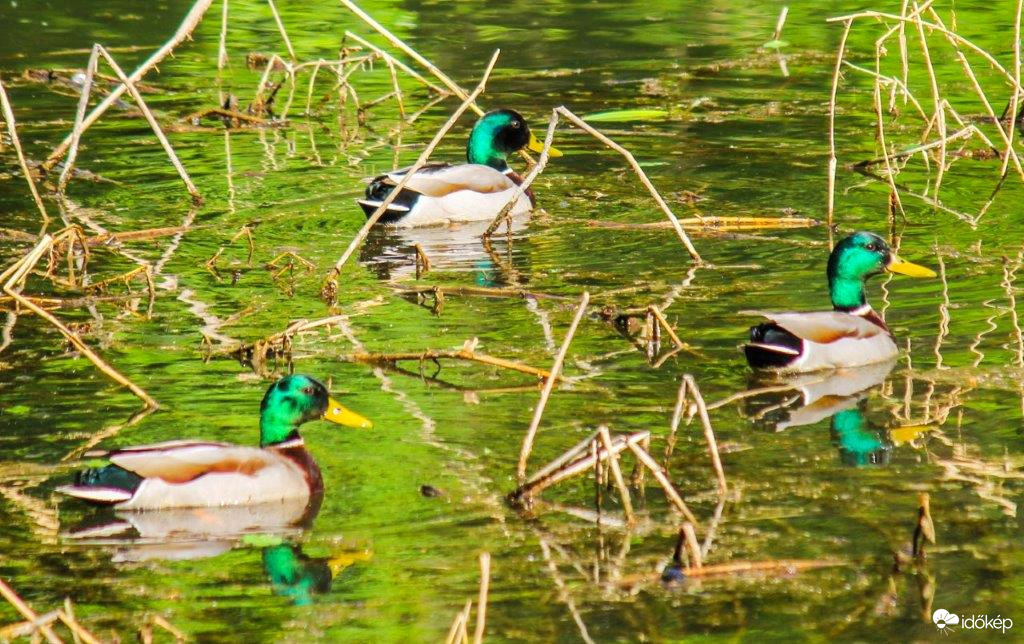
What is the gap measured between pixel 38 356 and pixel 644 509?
13.6 feet

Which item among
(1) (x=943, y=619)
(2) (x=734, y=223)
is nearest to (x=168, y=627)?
(1) (x=943, y=619)

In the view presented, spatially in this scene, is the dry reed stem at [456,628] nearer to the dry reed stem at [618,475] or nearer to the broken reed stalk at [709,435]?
the dry reed stem at [618,475]

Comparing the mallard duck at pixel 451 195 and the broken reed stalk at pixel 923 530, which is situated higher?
the broken reed stalk at pixel 923 530

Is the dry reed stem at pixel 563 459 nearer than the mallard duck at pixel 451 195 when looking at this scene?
Yes

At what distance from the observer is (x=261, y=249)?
494 inches

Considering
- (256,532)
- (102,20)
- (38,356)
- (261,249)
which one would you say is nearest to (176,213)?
(261,249)

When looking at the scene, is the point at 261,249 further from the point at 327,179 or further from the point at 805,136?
the point at 805,136

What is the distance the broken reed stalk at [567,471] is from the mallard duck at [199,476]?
3.12ft

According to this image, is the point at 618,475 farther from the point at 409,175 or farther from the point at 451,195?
the point at 451,195

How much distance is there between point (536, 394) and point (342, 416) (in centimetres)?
121

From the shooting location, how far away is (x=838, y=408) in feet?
29.5

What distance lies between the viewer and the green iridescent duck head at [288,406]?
801 cm

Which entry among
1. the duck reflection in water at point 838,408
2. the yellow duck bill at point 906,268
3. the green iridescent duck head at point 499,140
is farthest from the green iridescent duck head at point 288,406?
the green iridescent duck head at point 499,140

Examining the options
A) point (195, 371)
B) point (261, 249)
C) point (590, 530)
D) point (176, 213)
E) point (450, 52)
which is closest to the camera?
point (590, 530)
